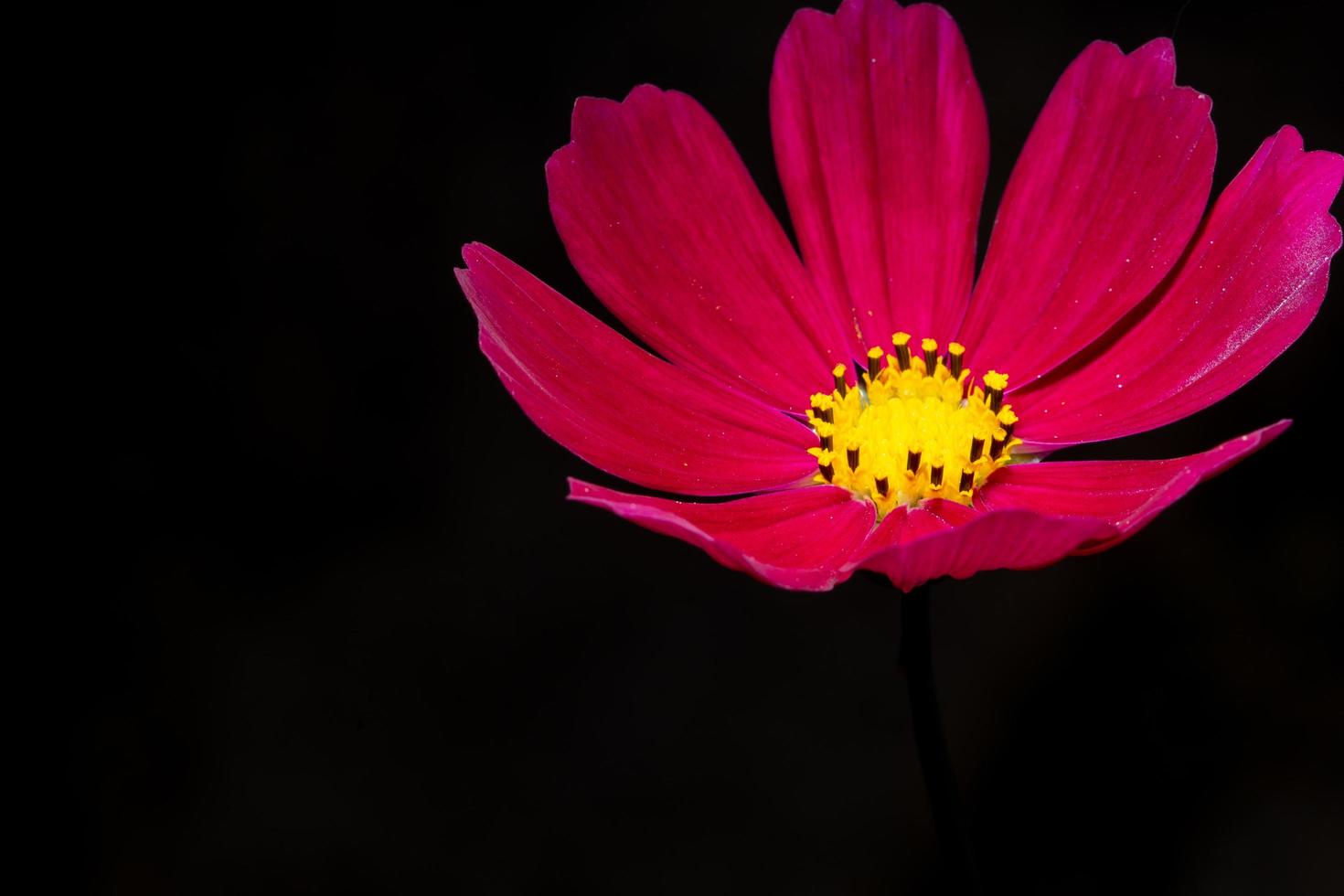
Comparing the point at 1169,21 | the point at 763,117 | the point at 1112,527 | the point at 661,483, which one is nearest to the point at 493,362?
the point at 661,483

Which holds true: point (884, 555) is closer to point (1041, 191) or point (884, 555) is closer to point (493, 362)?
point (493, 362)

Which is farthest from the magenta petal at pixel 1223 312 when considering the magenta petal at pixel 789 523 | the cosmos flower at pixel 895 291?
the magenta petal at pixel 789 523

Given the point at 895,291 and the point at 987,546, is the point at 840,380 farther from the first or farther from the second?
the point at 987,546

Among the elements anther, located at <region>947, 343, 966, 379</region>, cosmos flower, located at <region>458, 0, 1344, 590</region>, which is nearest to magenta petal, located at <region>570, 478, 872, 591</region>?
cosmos flower, located at <region>458, 0, 1344, 590</region>

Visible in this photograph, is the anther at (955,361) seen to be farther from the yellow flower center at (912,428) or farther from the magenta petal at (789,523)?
the magenta petal at (789,523)

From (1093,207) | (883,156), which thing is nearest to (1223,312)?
(1093,207)

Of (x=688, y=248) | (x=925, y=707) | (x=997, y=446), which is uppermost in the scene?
(x=688, y=248)

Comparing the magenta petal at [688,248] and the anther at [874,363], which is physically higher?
the magenta petal at [688,248]

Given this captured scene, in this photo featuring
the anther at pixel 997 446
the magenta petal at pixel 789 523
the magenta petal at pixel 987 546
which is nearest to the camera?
the magenta petal at pixel 987 546
